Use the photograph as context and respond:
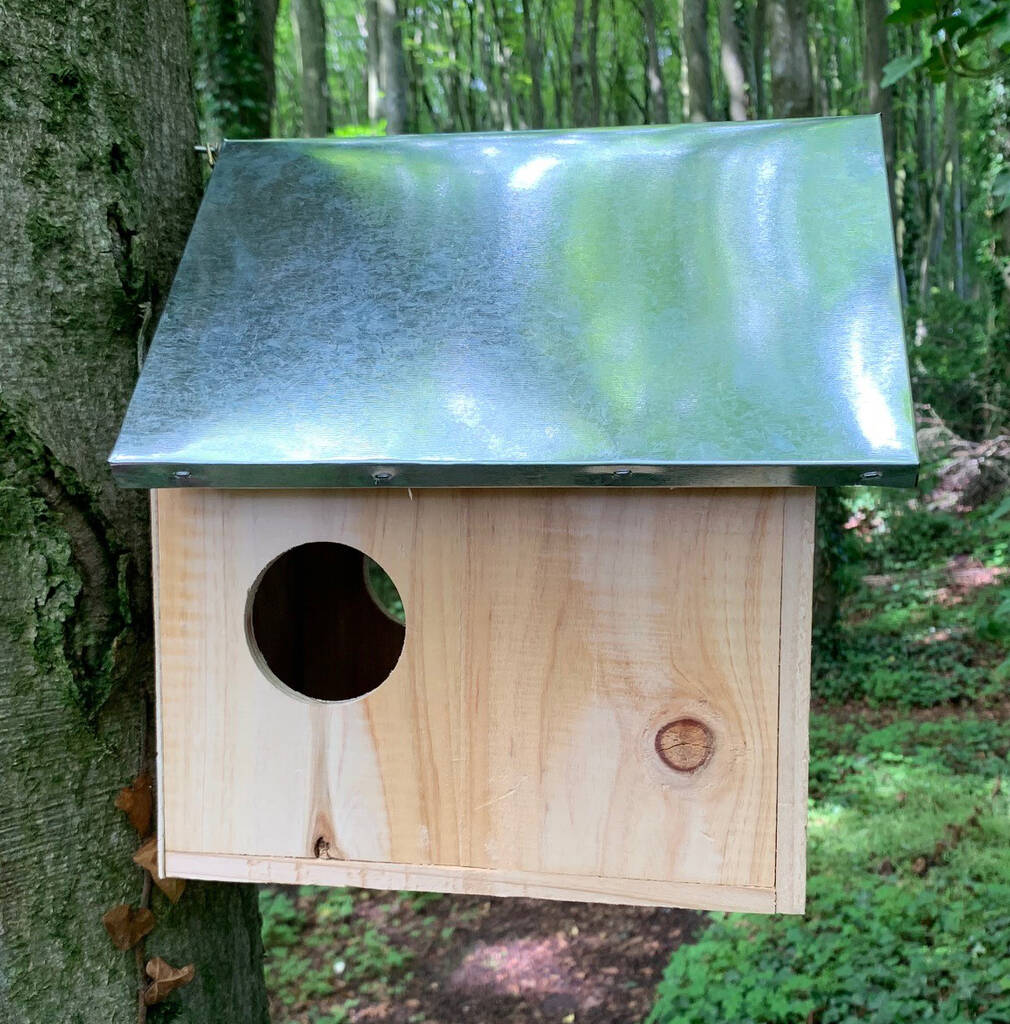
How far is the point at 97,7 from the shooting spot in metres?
1.45

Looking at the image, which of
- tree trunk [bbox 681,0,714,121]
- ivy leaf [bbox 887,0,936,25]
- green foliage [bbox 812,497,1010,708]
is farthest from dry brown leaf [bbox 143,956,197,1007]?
tree trunk [bbox 681,0,714,121]

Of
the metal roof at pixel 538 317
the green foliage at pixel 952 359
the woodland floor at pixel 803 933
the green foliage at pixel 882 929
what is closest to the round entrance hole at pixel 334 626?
the metal roof at pixel 538 317

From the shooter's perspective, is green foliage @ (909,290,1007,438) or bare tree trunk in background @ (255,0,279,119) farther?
green foliage @ (909,290,1007,438)

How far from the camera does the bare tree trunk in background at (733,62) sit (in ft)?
26.8

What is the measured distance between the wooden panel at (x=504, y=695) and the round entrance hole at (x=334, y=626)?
2.91 ft

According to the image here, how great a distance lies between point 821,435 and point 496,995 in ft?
11.7

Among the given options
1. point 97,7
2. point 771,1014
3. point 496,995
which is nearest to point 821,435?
point 97,7

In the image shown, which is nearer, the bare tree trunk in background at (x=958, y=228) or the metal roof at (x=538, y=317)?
the metal roof at (x=538, y=317)

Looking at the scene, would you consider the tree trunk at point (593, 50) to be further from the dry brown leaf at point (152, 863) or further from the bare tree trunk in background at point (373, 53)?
the dry brown leaf at point (152, 863)

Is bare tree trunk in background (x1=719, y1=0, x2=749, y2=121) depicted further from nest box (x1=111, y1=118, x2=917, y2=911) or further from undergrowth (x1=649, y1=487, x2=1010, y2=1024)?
nest box (x1=111, y1=118, x2=917, y2=911)

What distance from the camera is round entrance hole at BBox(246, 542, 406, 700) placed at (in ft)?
7.77

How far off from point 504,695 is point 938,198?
22.2 m

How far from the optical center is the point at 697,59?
922 centimetres

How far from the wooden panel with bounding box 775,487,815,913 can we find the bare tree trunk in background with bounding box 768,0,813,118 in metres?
5.38
